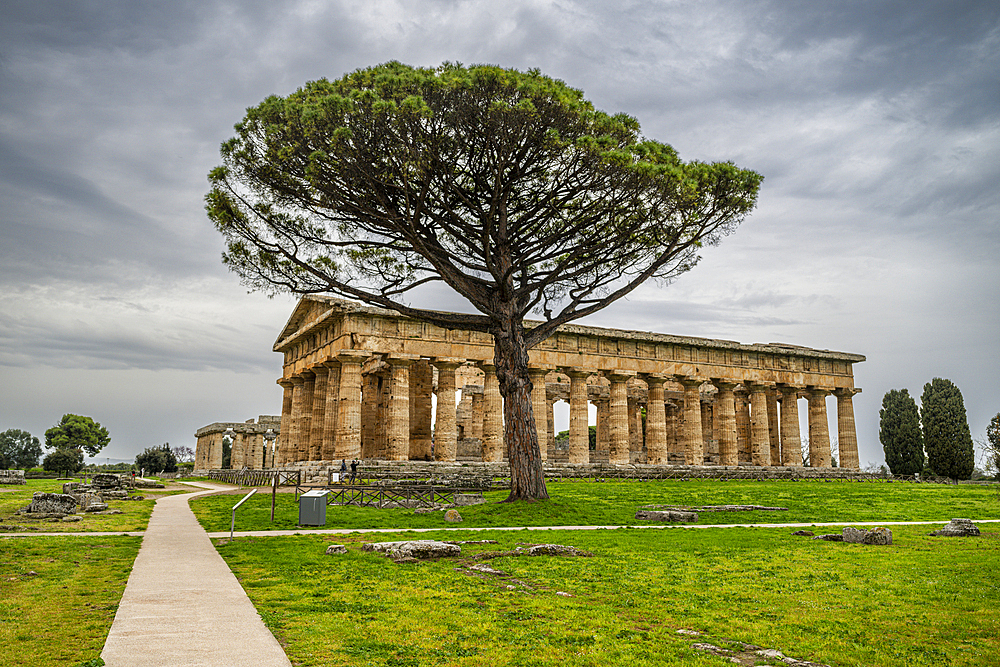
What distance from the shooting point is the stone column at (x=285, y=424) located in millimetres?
43656

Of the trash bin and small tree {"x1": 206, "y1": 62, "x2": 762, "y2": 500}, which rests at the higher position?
small tree {"x1": 206, "y1": 62, "x2": 762, "y2": 500}

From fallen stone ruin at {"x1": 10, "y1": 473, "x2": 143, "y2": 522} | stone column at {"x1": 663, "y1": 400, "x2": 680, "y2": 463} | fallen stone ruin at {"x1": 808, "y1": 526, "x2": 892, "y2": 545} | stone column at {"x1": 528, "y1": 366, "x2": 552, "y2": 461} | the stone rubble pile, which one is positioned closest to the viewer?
the stone rubble pile

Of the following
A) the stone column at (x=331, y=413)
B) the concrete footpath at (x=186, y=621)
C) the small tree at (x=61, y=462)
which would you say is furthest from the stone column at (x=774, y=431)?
the small tree at (x=61, y=462)

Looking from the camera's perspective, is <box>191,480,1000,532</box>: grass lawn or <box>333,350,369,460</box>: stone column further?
<box>333,350,369,460</box>: stone column

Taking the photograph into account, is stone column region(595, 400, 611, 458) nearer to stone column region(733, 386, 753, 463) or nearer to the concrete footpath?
stone column region(733, 386, 753, 463)

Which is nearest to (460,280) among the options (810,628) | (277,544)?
(277,544)

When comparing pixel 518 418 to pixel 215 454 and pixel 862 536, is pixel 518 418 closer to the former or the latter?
pixel 862 536

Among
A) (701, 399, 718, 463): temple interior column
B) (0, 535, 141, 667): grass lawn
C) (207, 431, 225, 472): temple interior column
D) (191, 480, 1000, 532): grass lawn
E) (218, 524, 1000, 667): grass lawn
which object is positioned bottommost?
(191, 480, 1000, 532): grass lawn

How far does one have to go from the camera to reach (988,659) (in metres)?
5.85

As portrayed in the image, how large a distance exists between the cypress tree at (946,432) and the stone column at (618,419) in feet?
75.8

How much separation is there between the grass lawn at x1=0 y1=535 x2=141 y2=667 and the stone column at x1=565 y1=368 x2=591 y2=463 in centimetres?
3058

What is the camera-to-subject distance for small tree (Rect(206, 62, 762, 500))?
1947 cm

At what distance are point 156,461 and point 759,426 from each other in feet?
175

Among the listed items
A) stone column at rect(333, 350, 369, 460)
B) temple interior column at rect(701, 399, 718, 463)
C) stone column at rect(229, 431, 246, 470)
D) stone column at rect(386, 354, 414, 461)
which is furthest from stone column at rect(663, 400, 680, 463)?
stone column at rect(229, 431, 246, 470)
